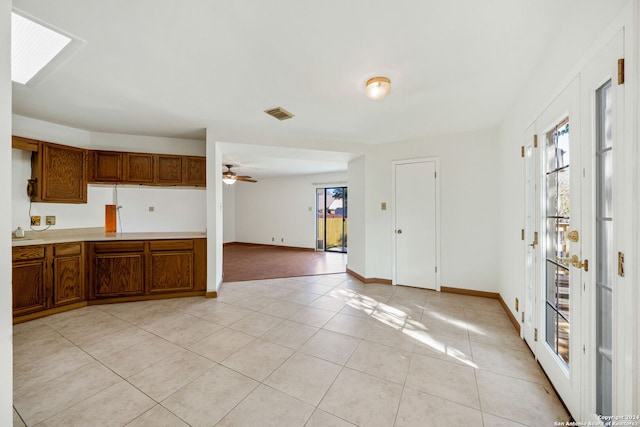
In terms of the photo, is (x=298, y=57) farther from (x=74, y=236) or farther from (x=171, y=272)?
(x=74, y=236)

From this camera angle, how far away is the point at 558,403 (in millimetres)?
1628

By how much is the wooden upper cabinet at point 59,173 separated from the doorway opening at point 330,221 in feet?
18.5

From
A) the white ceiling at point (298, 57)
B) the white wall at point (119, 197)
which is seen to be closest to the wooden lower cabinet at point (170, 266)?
the white wall at point (119, 197)

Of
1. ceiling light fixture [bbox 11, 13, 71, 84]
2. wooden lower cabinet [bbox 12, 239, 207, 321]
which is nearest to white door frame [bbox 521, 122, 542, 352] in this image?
ceiling light fixture [bbox 11, 13, 71, 84]

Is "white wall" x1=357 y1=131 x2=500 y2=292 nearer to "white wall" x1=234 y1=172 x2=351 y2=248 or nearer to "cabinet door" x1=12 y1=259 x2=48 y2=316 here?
"white wall" x1=234 y1=172 x2=351 y2=248

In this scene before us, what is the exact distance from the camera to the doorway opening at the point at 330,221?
26.2 feet

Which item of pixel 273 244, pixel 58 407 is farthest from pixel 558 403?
pixel 273 244

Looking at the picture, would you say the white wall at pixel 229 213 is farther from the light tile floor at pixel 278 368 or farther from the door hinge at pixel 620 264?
the door hinge at pixel 620 264

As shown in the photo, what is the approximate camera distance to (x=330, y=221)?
8102 millimetres

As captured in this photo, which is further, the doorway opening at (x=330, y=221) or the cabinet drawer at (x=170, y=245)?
the doorway opening at (x=330, y=221)

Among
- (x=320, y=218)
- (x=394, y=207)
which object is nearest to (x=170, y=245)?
(x=394, y=207)

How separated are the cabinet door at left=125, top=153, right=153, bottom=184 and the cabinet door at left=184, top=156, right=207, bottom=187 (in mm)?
498

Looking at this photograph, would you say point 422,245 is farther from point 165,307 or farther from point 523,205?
point 165,307

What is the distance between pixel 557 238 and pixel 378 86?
1.82 metres
